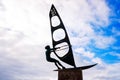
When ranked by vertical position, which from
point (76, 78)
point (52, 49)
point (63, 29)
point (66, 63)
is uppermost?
point (63, 29)

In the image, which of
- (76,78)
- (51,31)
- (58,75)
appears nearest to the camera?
(76,78)

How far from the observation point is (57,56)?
1195 centimetres

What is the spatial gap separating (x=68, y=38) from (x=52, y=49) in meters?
1.04

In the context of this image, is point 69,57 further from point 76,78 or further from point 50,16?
point 50,16

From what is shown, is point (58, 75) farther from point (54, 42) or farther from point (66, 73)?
point (54, 42)

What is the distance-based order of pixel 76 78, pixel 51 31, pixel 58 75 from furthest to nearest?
1. pixel 51 31
2. pixel 58 75
3. pixel 76 78

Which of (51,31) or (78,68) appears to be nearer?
(78,68)

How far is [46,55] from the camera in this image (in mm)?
11867

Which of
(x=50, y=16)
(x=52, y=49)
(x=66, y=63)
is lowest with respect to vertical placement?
(x=66, y=63)

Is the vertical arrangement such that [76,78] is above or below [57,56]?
below

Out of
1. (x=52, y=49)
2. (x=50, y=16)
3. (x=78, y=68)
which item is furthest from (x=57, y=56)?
(x=50, y=16)

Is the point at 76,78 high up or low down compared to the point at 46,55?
down

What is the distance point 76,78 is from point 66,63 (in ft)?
3.61

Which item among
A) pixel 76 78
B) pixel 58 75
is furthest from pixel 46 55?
pixel 76 78
